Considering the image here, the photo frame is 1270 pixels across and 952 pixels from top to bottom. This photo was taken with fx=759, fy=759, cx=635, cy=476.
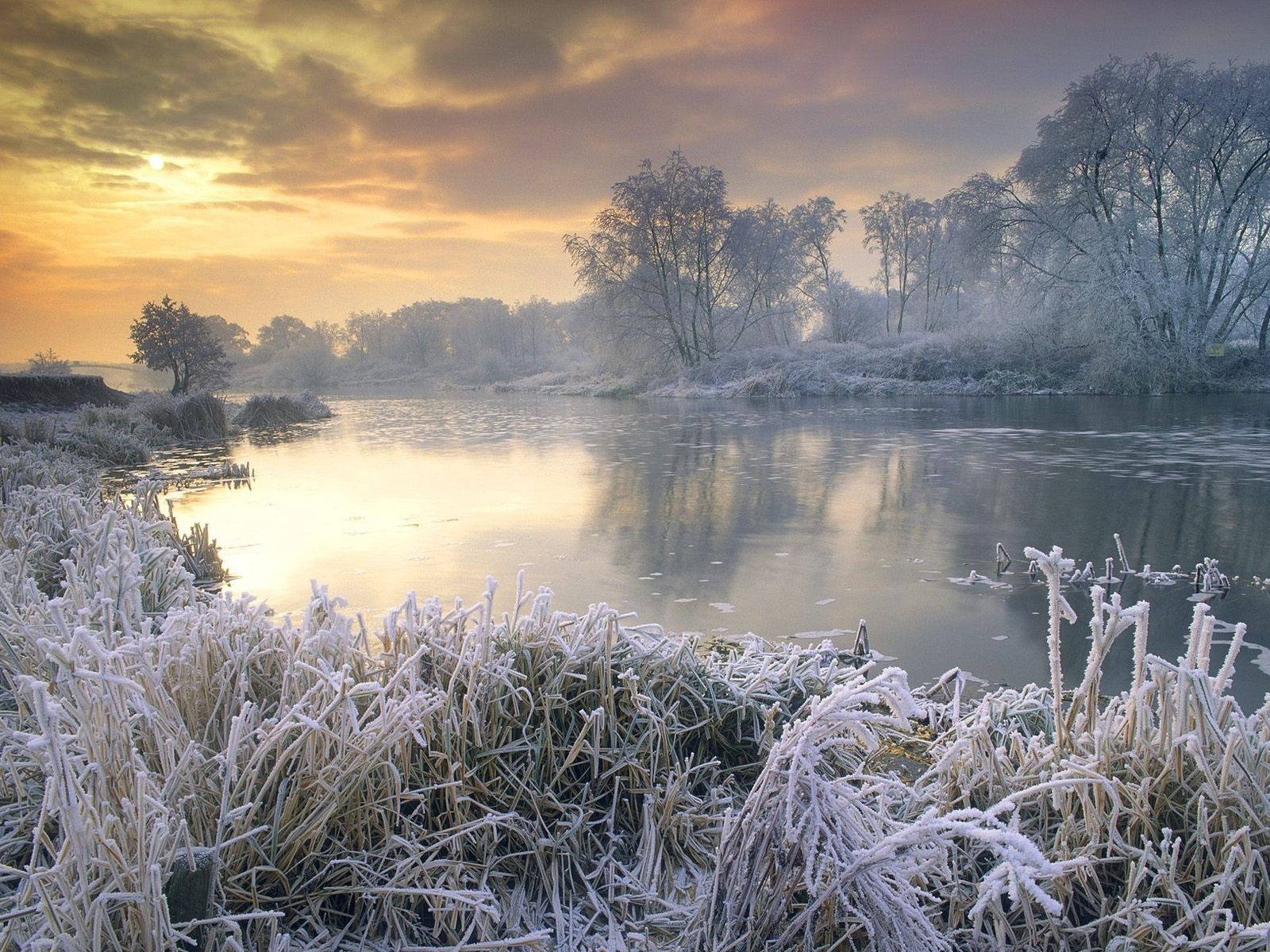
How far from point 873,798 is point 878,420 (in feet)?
57.2

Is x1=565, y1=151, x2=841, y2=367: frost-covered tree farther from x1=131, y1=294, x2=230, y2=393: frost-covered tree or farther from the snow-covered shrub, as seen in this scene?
the snow-covered shrub

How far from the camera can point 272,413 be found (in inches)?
850

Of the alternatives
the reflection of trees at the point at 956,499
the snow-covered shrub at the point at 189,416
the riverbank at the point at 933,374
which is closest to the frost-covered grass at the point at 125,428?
the snow-covered shrub at the point at 189,416

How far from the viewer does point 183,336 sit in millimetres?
29344

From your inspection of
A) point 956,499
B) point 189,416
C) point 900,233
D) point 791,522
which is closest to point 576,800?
point 791,522

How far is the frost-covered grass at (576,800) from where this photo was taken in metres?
1.49

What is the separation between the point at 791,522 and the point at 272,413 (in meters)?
18.5

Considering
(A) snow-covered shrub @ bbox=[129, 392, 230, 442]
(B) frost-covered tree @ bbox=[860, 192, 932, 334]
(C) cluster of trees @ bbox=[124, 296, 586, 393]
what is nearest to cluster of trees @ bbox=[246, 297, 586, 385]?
(C) cluster of trees @ bbox=[124, 296, 586, 393]

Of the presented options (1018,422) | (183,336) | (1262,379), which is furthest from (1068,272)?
(183,336)

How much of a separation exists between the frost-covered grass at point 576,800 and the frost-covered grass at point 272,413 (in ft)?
66.0

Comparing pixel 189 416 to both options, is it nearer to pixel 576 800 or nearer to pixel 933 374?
pixel 576 800

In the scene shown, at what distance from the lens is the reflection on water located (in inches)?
187

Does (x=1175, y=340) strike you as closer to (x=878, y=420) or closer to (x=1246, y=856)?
A: (x=878, y=420)

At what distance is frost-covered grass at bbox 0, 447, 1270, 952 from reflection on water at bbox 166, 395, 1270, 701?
1889 millimetres
